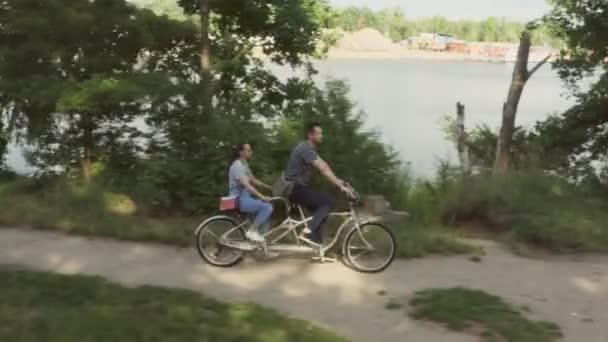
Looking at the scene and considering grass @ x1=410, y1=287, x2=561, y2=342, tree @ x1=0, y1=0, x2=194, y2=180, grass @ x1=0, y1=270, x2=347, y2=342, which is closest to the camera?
grass @ x1=0, y1=270, x2=347, y2=342

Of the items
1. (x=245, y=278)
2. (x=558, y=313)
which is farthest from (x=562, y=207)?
(x=245, y=278)

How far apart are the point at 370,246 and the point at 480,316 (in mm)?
2291

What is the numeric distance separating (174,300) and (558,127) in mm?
14084

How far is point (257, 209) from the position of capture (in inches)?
368

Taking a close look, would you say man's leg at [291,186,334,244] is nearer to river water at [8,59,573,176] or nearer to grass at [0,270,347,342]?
grass at [0,270,347,342]

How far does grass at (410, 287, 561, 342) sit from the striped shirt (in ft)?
6.51

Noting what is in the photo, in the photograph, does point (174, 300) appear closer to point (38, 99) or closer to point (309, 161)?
point (309, 161)

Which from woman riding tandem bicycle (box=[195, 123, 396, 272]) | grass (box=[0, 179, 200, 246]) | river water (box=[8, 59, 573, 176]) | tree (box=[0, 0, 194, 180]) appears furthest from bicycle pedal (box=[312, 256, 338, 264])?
tree (box=[0, 0, 194, 180])

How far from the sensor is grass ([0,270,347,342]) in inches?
247

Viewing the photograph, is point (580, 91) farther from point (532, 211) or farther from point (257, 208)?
point (257, 208)

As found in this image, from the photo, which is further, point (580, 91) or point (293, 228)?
point (580, 91)

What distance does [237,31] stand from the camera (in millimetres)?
15766

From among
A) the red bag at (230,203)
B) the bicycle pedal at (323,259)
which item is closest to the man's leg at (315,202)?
the bicycle pedal at (323,259)

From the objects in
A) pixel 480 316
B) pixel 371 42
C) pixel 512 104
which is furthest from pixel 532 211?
pixel 371 42
